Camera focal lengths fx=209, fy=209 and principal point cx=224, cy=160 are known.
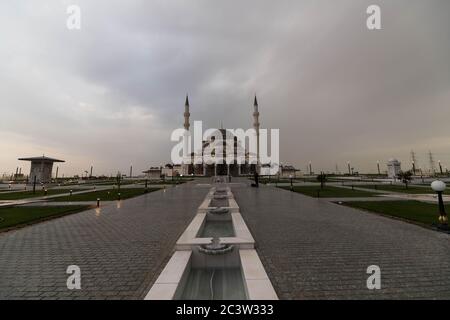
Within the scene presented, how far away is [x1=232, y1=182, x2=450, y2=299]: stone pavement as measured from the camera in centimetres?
374

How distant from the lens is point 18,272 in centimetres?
457

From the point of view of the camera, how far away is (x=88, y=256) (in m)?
5.47

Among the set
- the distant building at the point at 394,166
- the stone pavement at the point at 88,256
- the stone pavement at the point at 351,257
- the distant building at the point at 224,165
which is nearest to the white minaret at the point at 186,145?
the distant building at the point at 224,165

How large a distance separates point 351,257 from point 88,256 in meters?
6.76

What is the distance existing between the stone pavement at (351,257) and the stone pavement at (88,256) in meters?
2.80

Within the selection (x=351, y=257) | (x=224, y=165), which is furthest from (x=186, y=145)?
(x=351, y=257)

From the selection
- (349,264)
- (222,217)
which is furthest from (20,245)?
(349,264)

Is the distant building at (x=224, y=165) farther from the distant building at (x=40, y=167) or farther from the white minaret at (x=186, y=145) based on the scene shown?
the distant building at (x=40, y=167)

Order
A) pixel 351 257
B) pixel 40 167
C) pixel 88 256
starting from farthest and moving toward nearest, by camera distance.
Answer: pixel 40 167
pixel 88 256
pixel 351 257

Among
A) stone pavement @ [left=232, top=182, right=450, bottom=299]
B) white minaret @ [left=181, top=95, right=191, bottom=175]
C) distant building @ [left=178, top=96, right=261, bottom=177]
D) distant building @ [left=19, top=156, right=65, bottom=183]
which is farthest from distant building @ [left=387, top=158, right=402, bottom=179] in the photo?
distant building @ [left=19, top=156, right=65, bottom=183]

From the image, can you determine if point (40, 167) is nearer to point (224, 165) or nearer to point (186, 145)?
point (186, 145)

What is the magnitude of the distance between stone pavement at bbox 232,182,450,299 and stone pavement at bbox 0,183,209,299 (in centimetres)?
280

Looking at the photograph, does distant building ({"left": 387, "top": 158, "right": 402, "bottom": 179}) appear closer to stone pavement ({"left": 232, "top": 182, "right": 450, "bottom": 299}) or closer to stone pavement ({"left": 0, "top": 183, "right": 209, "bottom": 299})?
stone pavement ({"left": 232, "top": 182, "right": 450, "bottom": 299})
